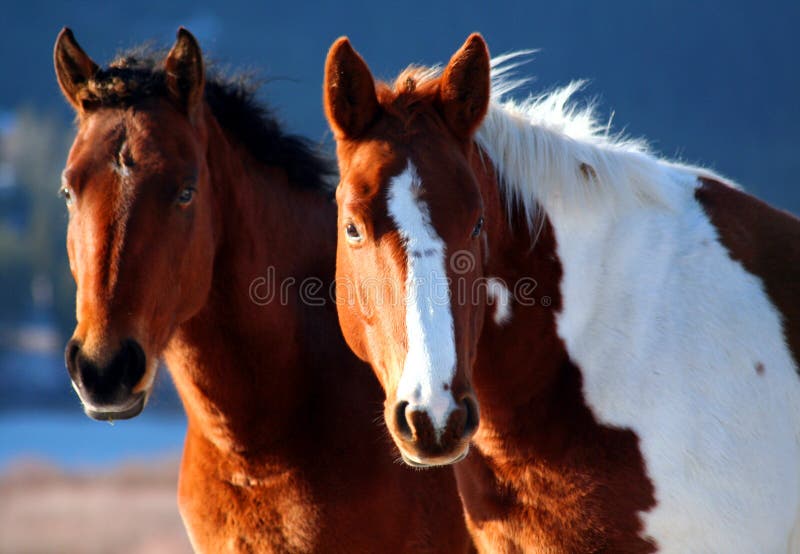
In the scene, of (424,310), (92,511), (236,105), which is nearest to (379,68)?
(92,511)

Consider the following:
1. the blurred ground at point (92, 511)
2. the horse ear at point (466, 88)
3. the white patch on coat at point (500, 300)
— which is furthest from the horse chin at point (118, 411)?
the blurred ground at point (92, 511)

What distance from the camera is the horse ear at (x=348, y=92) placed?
2.55m

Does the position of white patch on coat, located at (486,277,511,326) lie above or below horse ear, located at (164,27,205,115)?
below

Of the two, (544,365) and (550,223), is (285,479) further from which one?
(550,223)

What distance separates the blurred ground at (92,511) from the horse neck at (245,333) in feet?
24.1

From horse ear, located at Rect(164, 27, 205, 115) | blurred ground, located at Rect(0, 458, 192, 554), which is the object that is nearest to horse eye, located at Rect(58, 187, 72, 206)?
horse ear, located at Rect(164, 27, 205, 115)

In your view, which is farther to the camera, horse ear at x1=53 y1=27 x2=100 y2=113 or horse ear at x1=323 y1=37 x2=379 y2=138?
horse ear at x1=53 y1=27 x2=100 y2=113

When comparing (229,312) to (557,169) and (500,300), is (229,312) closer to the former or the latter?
(500,300)

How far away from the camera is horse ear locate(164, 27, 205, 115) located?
9.62 feet

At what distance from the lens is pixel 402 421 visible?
2.10 m

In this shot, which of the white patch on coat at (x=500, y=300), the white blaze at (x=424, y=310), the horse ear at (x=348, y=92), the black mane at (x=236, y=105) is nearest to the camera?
the white blaze at (x=424, y=310)

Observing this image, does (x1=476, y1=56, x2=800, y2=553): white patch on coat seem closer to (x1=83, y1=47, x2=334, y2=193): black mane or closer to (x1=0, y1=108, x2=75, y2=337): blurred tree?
(x1=83, y1=47, x2=334, y2=193): black mane

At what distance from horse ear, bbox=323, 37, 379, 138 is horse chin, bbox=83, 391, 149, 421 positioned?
1.04 meters

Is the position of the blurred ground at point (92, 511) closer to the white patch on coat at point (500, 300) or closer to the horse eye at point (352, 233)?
the white patch on coat at point (500, 300)
